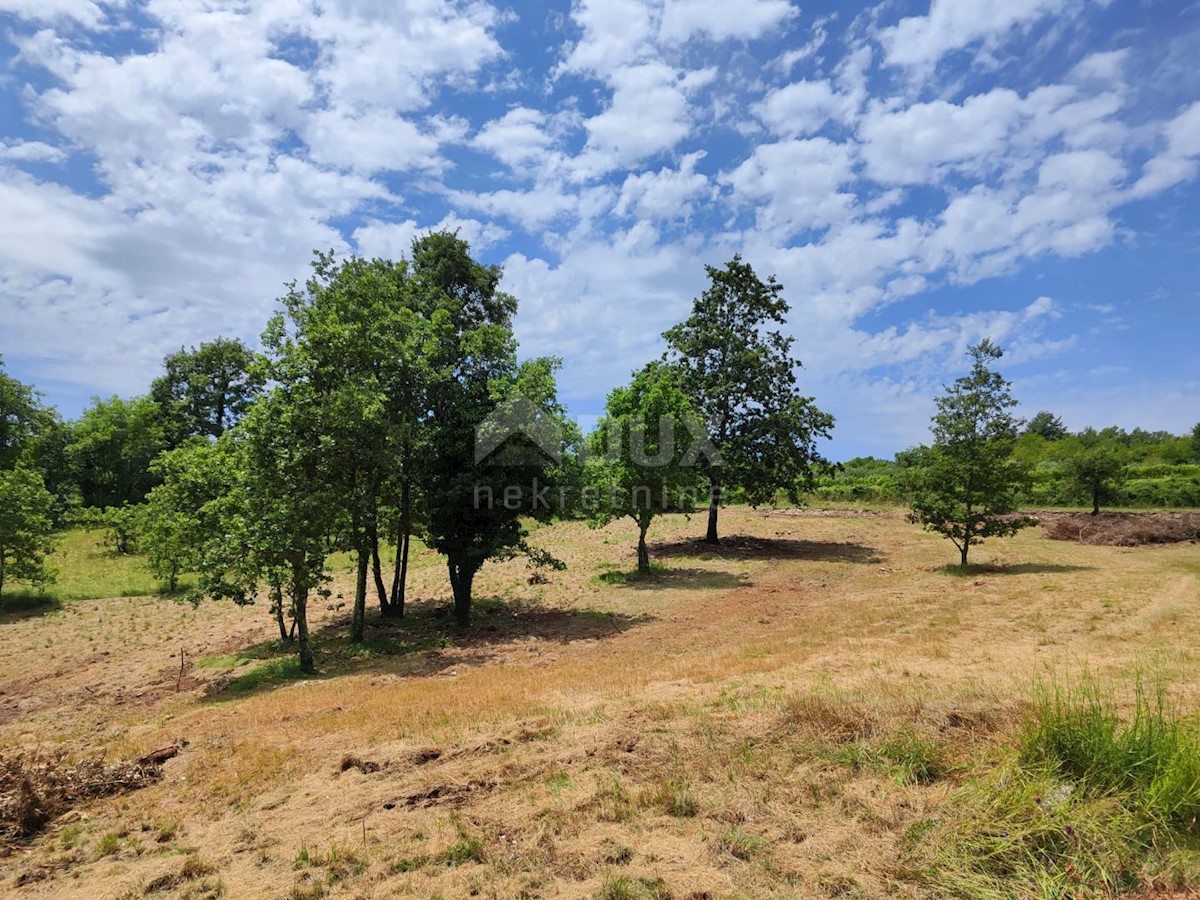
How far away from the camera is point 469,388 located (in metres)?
20.7

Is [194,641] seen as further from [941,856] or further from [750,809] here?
[941,856]

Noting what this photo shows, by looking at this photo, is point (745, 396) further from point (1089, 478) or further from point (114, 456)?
point (114, 456)

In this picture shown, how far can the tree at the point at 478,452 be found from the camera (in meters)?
19.7

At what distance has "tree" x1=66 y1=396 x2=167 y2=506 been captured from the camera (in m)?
53.1

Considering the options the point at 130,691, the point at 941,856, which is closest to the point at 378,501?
the point at 130,691

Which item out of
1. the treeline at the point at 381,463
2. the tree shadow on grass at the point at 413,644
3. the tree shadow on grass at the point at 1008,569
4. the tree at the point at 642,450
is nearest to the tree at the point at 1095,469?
the tree shadow on grass at the point at 1008,569

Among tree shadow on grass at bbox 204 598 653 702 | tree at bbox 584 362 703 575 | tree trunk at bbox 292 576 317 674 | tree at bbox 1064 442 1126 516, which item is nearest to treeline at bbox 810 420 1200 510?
tree at bbox 1064 442 1126 516

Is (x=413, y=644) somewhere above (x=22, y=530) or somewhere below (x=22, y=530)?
below

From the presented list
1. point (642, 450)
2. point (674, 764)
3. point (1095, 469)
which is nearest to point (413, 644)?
point (642, 450)

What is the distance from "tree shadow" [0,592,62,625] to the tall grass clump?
33.1 metres

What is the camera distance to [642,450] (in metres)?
25.7

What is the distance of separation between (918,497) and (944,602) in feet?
25.1

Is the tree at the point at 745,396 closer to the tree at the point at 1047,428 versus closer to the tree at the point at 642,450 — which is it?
the tree at the point at 642,450

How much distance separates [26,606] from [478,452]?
2305 cm
